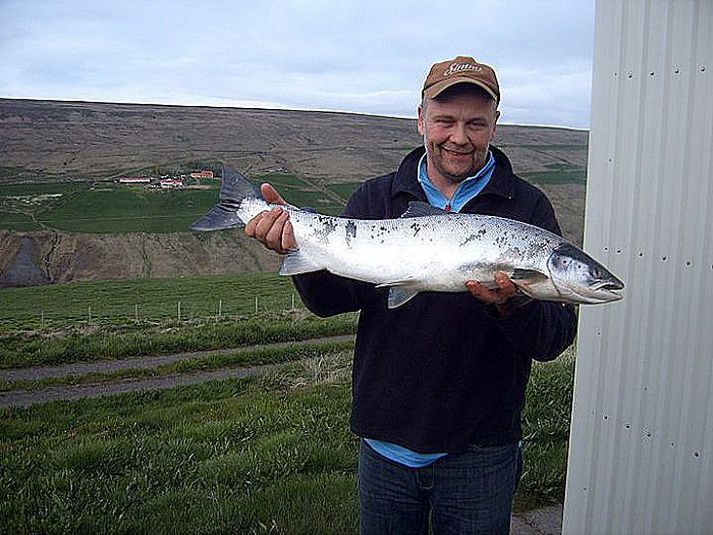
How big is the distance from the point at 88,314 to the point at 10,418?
323cm

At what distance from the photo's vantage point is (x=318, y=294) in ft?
8.46

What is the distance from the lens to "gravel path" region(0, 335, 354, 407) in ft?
26.0

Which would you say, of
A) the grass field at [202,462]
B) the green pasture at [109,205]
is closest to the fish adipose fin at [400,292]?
the grass field at [202,462]

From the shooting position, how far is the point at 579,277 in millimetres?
2256

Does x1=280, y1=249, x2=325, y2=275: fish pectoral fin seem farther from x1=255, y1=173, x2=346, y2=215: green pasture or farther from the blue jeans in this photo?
x1=255, y1=173, x2=346, y2=215: green pasture

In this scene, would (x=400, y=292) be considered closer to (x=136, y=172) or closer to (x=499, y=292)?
(x=499, y=292)

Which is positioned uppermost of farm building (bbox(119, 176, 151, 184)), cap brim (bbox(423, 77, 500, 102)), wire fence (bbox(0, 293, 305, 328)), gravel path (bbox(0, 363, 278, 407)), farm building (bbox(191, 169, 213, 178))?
cap brim (bbox(423, 77, 500, 102))

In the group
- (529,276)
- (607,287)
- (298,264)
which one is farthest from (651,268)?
(298,264)

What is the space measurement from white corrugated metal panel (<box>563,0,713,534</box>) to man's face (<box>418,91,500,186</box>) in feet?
3.99

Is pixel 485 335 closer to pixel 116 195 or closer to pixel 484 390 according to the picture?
pixel 484 390

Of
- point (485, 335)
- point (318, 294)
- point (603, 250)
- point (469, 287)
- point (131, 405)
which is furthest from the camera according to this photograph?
point (131, 405)

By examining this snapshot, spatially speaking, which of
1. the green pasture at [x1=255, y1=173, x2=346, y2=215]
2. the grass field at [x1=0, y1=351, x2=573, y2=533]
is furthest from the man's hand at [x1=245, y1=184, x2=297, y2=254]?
the green pasture at [x1=255, y1=173, x2=346, y2=215]

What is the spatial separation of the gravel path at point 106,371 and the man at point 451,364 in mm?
6400

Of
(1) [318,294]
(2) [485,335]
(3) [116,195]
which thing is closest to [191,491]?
(1) [318,294]
